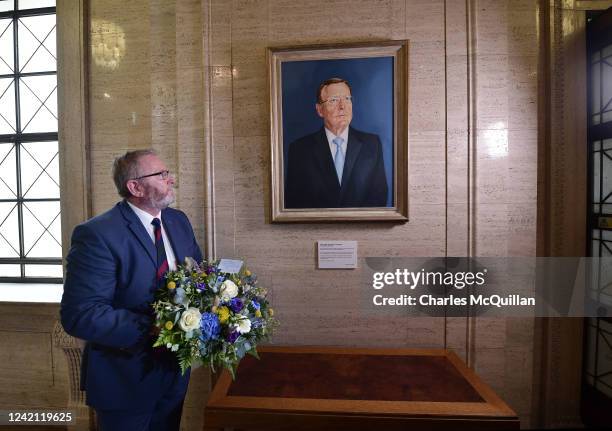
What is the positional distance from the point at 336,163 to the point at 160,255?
1.40m

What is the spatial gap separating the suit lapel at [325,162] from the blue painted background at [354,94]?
0.33 ft

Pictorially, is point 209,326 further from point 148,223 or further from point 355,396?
point 355,396

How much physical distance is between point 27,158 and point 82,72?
121 cm

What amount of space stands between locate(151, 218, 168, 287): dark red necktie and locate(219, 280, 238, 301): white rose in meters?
0.39

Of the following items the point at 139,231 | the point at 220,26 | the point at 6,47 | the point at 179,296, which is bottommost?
the point at 179,296

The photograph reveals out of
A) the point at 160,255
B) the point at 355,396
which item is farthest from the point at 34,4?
the point at 355,396

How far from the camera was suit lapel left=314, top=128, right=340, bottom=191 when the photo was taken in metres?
2.31

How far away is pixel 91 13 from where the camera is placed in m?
2.65

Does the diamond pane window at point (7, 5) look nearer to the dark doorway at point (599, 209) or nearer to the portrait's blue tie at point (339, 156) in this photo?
the portrait's blue tie at point (339, 156)

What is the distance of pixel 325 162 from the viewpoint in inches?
91.0

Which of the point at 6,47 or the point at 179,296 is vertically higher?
the point at 6,47

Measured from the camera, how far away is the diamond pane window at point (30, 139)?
3.02m

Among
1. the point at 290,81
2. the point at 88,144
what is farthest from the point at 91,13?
the point at 290,81

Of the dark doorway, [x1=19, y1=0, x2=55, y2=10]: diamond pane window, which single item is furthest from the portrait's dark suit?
Result: [x1=19, y1=0, x2=55, y2=10]: diamond pane window
